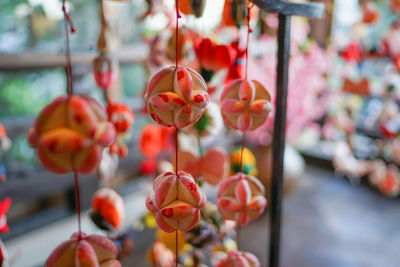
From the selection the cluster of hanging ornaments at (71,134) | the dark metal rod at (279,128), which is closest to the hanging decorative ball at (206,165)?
the dark metal rod at (279,128)

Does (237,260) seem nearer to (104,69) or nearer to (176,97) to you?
(176,97)

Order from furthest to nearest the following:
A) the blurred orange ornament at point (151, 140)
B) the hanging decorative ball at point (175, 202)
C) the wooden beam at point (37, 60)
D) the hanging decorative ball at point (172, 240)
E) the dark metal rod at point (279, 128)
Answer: the wooden beam at point (37, 60) < the blurred orange ornament at point (151, 140) < the hanging decorative ball at point (172, 240) < the dark metal rod at point (279, 128) < the hanging decorative ball at point (175, 202)

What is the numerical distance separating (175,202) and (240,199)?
0.37ft

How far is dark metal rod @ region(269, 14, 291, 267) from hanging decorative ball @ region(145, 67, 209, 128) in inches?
7.9

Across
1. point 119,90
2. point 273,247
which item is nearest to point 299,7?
point 273,247

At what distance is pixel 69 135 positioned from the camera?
293 millimetres

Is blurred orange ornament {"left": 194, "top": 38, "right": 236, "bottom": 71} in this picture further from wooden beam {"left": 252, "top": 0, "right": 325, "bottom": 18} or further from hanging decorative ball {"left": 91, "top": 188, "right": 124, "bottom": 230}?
hanging decorative ball {"left": 91, "top": 188, "right": 124, "bottom": 230}

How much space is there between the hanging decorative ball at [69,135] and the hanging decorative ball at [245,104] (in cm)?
19

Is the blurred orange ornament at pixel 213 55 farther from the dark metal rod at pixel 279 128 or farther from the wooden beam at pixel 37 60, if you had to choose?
the wooden beam at pixel 37 60

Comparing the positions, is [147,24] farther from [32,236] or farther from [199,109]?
[199,109]

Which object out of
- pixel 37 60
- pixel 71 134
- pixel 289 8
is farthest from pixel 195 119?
pixel 37 60

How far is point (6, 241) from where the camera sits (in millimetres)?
1627

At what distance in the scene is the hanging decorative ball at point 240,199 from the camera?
48 centimetres

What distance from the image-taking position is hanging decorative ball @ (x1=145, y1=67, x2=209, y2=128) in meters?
0.38
